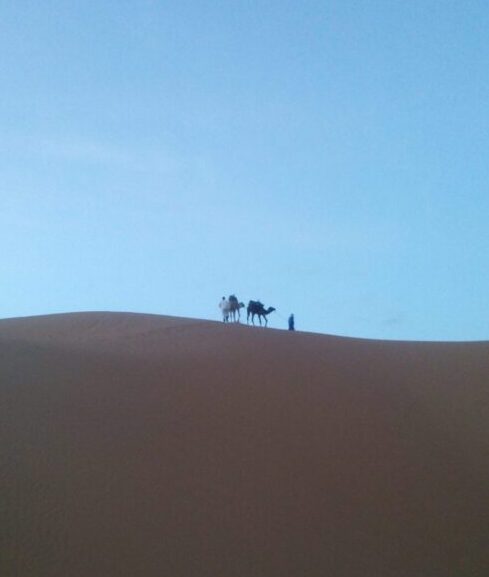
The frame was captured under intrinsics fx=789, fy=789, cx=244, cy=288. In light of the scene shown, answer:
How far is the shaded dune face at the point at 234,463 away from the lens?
6059 mm

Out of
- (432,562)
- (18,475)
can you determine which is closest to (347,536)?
(432,562)

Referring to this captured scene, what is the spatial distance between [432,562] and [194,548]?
1891 millimetres

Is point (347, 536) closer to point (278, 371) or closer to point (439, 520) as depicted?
point (439, 520)

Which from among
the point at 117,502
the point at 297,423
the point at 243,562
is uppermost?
the point at 297,423

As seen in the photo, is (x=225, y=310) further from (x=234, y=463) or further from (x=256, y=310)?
(x=234, y=463)

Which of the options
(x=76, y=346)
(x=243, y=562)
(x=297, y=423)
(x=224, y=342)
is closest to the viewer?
(x=243, y=562)

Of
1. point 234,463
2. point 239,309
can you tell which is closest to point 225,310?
point 239,309

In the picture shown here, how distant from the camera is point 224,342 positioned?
36.0 feet

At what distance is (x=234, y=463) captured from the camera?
7262mm

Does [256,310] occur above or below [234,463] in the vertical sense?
above

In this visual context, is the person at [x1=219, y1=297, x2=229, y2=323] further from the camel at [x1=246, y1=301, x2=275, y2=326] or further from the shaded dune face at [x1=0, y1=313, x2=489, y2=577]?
the shaded dune face at [x1=0, y1=313, x2=489, y2=577]

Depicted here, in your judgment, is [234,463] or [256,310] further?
[256,310]

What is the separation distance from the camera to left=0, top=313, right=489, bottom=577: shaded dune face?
239 inches

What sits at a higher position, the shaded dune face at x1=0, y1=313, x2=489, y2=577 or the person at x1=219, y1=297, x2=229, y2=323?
the person at x1=219, y1=297, x2=229, y2=323
